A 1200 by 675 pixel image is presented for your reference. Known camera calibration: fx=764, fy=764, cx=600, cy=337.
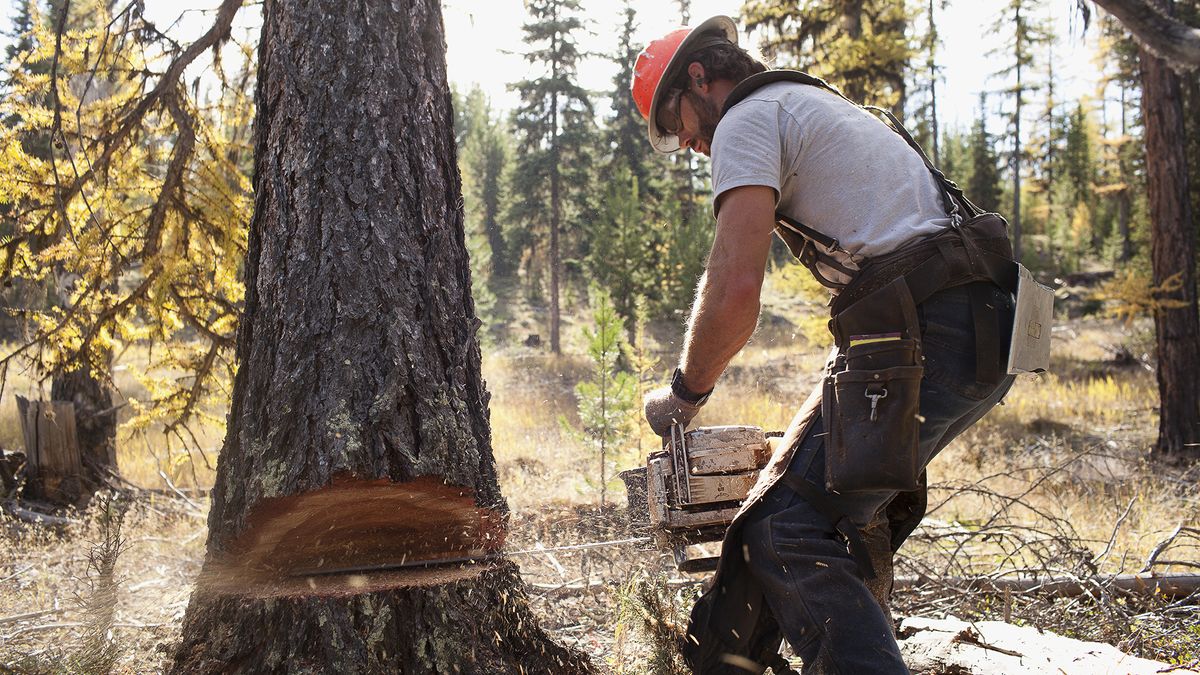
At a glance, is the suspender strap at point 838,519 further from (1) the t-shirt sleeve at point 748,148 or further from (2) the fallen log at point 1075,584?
(2) the fallen log at point 1075,584

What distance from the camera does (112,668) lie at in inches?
112

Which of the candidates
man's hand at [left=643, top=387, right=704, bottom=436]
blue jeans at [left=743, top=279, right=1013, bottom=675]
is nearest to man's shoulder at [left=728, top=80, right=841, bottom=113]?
blue jeans at [left=743, top=279, right=1013, bottom=675]

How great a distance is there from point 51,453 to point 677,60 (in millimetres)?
6868

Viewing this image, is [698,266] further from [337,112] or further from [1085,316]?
[337,112]

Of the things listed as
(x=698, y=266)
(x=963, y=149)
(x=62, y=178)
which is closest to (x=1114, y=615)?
(x=62, y=178)

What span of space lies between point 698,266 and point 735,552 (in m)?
19.5

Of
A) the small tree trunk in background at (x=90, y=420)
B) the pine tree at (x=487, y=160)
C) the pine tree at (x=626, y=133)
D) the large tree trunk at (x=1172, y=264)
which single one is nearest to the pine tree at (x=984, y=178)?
the pine tree at (x=626, y=133)

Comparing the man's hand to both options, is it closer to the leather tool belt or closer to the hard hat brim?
the leather tool belt

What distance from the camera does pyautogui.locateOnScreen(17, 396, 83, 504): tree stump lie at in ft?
21.8

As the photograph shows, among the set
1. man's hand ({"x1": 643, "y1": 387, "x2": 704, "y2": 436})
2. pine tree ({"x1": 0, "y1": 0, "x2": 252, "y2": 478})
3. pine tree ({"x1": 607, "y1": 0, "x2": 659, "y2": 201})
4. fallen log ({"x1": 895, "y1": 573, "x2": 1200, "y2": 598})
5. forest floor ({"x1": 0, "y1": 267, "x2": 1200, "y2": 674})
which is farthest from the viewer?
pine tree ({"x1": 607, "y1": 0, "x2": 659, "y2": 201})

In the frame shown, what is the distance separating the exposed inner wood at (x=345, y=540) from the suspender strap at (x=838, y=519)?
0.95 metres

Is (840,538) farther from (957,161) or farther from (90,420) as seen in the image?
(957,161)

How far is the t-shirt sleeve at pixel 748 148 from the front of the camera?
2117mm

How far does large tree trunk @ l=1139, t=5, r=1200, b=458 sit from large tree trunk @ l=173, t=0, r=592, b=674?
368 inches
